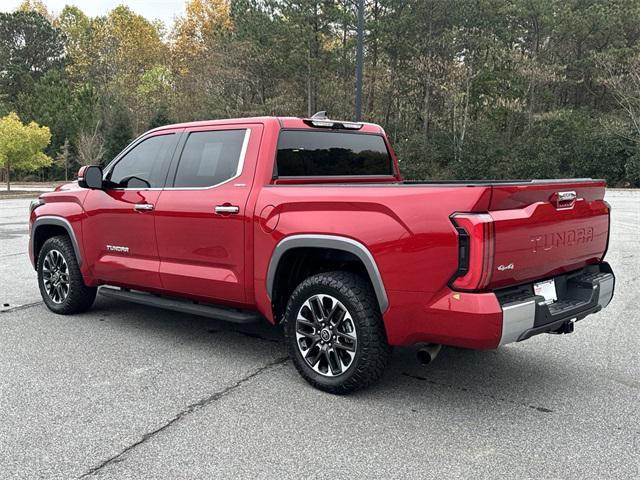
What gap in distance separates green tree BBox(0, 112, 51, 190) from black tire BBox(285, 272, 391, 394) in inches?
1211

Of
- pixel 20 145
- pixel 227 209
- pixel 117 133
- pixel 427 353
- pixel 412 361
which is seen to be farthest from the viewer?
pixel 117 133

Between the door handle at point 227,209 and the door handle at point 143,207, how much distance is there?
2.67ft

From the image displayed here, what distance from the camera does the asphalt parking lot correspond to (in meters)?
3.11

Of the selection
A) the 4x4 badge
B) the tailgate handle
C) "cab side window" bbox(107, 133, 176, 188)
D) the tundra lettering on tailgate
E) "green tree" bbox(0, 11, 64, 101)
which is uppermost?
"green tree" bbox(0, 11, 64, 101)

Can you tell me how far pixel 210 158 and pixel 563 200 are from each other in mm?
2639

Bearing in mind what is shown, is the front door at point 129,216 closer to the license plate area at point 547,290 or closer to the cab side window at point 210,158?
the cab side window at point 210,158

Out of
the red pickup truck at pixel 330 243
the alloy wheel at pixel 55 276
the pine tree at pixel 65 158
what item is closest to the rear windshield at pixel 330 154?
the red pickup truck at pixel 330 243

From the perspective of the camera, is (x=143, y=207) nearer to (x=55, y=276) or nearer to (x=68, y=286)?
(x=68, y=286)

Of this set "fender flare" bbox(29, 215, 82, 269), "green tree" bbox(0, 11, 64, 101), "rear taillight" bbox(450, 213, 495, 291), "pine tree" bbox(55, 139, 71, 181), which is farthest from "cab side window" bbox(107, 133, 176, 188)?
"green tree" bbox(0, 11, 64, 101)

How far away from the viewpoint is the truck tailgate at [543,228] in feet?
11.1

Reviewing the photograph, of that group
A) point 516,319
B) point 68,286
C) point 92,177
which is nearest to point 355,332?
point 516,319

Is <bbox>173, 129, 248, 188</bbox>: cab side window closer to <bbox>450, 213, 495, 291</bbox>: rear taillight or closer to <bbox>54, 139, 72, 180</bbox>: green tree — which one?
<bbox>450, 213, 495, 291</bbox>: rear taillight

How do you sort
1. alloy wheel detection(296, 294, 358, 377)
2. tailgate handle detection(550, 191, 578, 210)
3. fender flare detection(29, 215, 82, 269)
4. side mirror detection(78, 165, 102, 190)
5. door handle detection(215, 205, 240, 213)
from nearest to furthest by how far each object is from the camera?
tailgate handle detection(550, 191, 578, 210), alloy wheel detection(296, 294, 358, 377), door handle detection(215, 205, 240, 213), side mirror detection(78, 165, 102, 190), fender flare detection(29, 215, 82, 269)

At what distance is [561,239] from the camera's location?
3.82 m
